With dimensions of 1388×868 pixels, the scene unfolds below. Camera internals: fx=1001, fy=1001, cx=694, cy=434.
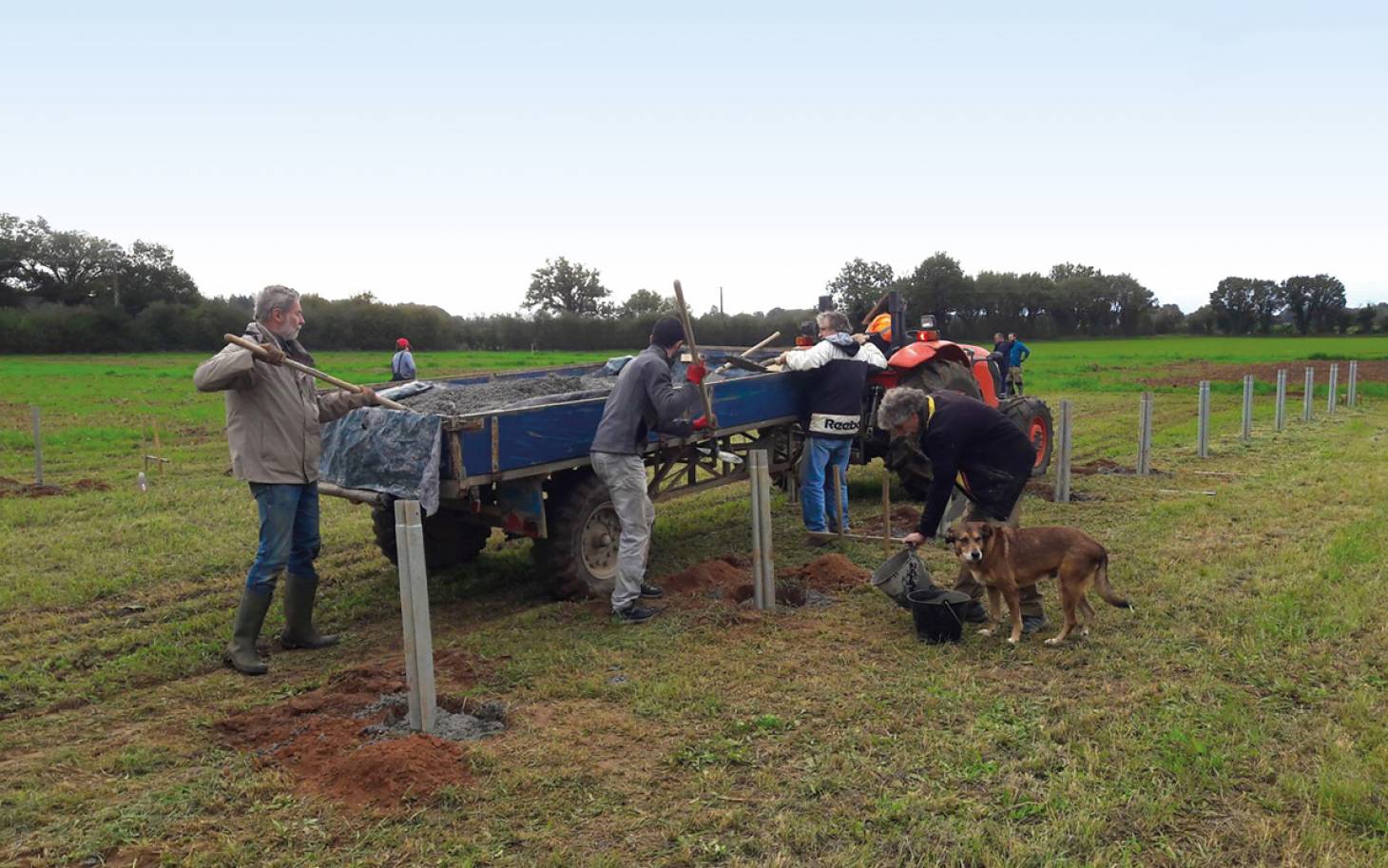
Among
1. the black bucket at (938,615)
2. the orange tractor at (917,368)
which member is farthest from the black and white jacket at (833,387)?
the black bucket at (938,615)

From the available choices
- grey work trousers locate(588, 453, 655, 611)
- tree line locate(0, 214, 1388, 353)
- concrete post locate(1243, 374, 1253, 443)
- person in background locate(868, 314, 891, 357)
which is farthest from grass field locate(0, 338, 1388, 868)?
tree line locate(0, 214, 1388, 353)

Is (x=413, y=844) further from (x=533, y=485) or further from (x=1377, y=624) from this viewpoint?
(x=1377, y=624)

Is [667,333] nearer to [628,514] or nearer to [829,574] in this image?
[628,514]

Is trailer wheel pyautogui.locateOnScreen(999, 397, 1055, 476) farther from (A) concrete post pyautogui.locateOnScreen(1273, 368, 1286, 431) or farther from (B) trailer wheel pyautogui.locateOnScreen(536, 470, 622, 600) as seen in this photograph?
(A) concrete post pyautogui.locateOnScreen(1273, 368, 1286, 431)

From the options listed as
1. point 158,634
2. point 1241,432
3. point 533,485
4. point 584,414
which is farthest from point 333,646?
point 1241,432

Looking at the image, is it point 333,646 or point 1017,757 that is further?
point 333,646

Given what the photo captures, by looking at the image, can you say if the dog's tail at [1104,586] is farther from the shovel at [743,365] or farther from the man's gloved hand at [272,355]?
the man's gloved hand at [272,355]

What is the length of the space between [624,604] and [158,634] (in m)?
2.83

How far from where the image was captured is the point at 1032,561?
5.61 metres

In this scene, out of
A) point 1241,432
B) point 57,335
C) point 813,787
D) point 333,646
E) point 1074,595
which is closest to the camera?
point 813,787

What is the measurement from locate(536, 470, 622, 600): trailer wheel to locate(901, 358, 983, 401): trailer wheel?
3765 mm

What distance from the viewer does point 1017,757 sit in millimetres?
4180

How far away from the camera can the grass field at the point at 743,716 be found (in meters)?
3.57

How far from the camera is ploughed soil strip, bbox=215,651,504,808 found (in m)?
3.95
